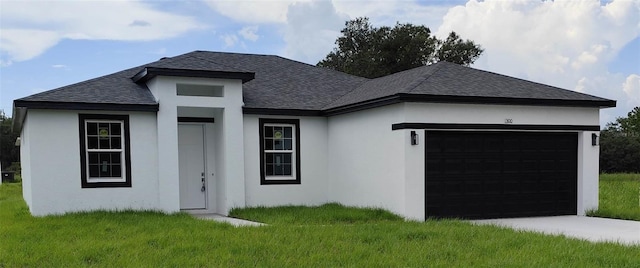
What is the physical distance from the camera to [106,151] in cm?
1150

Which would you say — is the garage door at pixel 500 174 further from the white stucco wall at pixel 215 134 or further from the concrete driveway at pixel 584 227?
the white stucco wall at pixel 215 134

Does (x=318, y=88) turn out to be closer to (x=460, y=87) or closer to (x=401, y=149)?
(x=460, y=87)

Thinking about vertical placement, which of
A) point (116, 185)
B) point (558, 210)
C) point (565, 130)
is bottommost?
point (558, 210)

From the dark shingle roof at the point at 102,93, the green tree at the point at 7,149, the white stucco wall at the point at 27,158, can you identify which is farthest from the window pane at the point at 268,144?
the green tree at the point at 7,149

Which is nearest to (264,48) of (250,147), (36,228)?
(250,147)

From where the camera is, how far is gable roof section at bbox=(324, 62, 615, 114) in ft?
35.7

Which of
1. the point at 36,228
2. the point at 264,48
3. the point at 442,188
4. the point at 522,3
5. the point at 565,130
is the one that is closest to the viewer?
the point at 36,228

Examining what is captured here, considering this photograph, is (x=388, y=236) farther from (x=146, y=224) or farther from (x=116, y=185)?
(x=116, y=185)

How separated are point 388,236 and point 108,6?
8768 millimetres

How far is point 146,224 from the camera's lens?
9578 mm

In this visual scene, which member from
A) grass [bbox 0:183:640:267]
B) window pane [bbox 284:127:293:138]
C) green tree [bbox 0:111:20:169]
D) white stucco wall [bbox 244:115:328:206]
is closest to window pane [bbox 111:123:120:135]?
grass [bbox 0:183:640:267]

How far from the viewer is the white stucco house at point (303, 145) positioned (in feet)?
36.1

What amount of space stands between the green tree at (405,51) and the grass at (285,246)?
2589 centimetres

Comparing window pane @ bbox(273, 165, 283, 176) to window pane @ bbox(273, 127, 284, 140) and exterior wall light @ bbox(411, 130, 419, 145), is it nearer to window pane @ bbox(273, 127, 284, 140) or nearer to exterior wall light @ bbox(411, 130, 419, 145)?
window pane @ bbox(273, 127, 284, 140)
